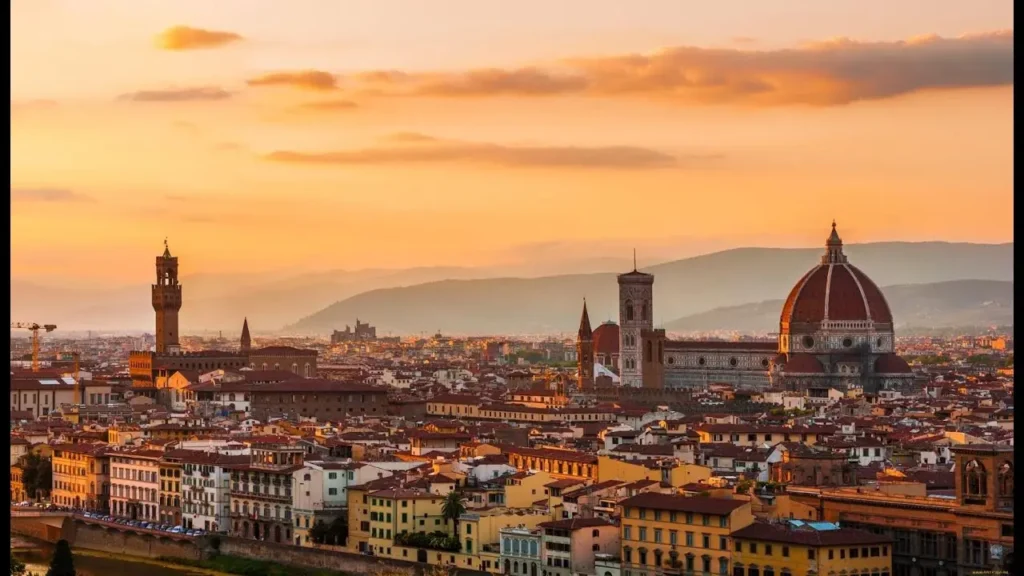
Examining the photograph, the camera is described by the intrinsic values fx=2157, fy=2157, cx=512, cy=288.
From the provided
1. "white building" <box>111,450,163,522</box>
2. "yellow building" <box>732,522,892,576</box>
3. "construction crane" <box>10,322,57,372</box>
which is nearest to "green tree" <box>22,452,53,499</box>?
"white building" <box>111,450,163,522</box>

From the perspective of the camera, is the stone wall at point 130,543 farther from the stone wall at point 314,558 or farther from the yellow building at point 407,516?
the yellow building at point 407,516

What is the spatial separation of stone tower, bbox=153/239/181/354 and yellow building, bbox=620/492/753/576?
49579mm

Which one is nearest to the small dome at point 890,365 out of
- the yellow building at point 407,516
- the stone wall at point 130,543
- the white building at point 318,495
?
the stone wall at point 130,543

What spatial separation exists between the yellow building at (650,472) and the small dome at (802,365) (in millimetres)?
37935

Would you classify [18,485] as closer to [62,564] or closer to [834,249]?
[62,564]

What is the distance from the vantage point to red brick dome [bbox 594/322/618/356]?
253 feet

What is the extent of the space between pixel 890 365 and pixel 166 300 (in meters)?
24.5

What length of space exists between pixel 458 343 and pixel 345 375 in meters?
97.8

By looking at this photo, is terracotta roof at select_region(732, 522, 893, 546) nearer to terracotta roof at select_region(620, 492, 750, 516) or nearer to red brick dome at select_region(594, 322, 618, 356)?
terracotta roof at select_region(620, 492, 750, 516)

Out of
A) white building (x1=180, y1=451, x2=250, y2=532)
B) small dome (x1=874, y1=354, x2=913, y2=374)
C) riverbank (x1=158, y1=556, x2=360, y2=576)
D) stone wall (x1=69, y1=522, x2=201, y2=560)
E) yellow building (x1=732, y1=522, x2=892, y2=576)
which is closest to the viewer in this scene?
yellow building (x1=732, y1=522, x2=892, y2=576)

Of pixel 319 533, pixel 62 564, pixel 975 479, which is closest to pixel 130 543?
pixel 319 533

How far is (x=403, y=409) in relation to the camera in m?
56.0

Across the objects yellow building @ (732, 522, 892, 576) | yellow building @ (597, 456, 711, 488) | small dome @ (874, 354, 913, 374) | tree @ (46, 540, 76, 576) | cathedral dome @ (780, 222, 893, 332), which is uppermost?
cathedral dome @ (780, 222, 893, 332)

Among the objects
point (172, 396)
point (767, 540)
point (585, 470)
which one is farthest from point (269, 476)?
point (172, 396)
